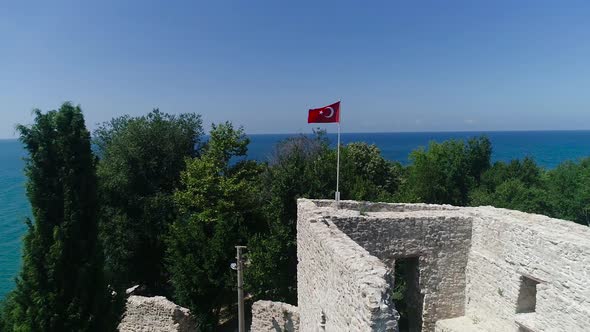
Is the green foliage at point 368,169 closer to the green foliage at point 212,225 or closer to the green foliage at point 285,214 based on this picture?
the green foliage at point 285,214

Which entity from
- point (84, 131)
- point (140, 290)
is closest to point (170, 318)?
point (84, 131)

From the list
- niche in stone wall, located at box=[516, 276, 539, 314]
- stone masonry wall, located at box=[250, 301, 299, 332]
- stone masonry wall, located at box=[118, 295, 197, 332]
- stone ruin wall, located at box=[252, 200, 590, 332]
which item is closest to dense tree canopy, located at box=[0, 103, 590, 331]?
stone masonry wall, located at box=[118, 295, 197, 332]

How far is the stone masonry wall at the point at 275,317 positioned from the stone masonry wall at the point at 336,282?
5.59 feet

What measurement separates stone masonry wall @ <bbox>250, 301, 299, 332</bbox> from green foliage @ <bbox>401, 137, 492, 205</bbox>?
67.3 ft

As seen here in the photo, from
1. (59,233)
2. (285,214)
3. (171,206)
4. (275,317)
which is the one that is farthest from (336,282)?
(171,206)

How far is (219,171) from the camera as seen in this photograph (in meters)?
21.4

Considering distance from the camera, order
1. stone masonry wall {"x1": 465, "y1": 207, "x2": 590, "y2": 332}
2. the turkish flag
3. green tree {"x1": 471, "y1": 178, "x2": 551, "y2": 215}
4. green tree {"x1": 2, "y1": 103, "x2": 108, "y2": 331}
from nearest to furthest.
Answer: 1. stone masonry wall {"x1": 465, "y1": 207, "x2": 590, "y2": 332}
2. green tree {"x1": 2, "y1": 103, "x2": 108, "y2": 331}
3. the turkish flag
4. green tree {"x1": 471, "y1": 178, "x2": 551, "y2": 215}

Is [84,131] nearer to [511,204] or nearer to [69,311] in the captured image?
[69,311]

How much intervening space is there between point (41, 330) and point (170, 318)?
5381mm

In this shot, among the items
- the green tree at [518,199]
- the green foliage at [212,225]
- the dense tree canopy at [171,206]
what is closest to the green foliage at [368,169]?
the dense tree canopy at [171,206]

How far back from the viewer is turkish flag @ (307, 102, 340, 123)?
1081 cm

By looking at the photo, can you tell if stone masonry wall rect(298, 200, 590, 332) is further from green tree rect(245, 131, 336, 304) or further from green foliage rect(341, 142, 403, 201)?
green foliage rect(341, 142, 403, 201)

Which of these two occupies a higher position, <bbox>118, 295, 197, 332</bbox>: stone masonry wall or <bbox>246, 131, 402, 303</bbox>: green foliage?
<bbox>246, 131, 402, 303</bbox>: green foliage

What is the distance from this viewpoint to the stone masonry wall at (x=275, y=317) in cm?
1216
